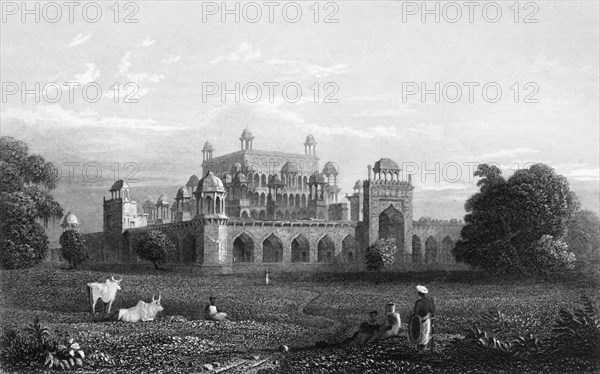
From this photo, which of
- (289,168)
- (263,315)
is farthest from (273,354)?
(289,168)

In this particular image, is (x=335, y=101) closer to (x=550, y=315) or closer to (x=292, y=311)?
(x=292, y=311)

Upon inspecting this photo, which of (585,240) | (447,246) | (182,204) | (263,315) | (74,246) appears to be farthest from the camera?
(447,246)

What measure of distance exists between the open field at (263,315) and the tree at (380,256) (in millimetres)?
2335

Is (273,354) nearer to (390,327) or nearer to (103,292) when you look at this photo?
(390,327)

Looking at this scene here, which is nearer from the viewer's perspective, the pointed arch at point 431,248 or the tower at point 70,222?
the tower at point 70,222

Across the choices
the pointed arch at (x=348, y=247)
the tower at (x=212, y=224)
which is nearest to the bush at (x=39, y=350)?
the tower at (x=212, y=224)

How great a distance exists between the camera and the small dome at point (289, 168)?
4444 centimetres

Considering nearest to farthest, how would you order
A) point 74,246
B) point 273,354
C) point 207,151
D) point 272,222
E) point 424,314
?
point 424,314
point 273,354
point 207,151
point 74,246
point 272,222

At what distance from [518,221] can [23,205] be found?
20.5m

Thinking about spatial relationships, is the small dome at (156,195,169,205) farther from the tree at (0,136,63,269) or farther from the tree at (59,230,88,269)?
the tree at (0,136,63,269)

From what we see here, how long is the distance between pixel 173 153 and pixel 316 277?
8.61m

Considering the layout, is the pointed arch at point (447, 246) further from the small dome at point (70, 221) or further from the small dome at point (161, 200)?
the small dome at point (70, 221)

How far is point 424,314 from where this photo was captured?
50.9 ft

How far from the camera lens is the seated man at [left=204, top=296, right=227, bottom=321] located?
60.8 ft
